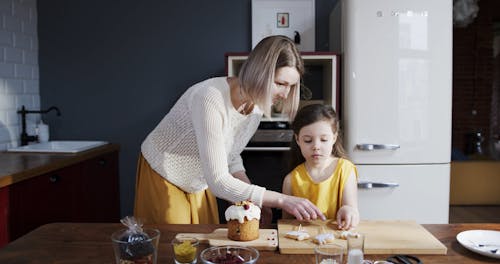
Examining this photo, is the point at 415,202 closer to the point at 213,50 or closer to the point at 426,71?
the point at 426,71

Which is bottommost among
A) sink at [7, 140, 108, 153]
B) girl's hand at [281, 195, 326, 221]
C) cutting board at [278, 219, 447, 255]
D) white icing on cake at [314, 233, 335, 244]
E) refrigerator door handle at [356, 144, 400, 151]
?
cutting board at [278, 219, 447, 255]

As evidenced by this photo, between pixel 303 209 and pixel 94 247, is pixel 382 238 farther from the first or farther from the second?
pixel 94 247

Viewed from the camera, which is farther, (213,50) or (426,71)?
(213,50)

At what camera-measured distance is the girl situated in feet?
5.74

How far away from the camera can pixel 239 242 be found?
50.8 inches

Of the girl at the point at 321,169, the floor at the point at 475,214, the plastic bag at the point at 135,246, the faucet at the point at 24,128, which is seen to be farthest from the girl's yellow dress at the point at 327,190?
the floor at the point at 475,214

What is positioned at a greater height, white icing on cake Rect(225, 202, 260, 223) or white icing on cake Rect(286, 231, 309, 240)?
white icing on cake Rect(225, 202, 260, 223)

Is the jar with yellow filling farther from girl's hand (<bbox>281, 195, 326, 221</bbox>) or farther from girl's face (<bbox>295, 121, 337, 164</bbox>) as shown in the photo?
girl's face (<bbox>295, 121, 337, 164</bbox>)

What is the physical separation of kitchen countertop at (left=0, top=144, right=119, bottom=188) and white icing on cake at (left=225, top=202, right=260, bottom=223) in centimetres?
110

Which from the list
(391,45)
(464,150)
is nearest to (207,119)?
(391,45)

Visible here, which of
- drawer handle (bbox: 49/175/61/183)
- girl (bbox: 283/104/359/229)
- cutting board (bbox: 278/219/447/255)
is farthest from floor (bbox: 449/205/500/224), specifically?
drawer handle (bbox: 49/175/61/183)

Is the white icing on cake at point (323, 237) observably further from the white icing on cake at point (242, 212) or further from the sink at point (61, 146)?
the sink at point (61, 146)

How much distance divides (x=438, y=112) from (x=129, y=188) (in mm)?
2130

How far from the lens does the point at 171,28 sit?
3236 millimetres
